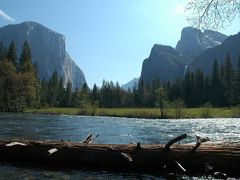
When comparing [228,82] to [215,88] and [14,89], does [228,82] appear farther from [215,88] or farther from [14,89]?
[14,89]

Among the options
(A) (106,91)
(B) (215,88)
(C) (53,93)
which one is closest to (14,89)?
(C) (53,93)

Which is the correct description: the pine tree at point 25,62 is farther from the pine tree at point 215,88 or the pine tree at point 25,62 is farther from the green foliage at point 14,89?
the pine tree at point 215,88

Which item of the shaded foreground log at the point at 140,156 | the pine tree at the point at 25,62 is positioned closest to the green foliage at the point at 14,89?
the pine tree at the point at 25,62

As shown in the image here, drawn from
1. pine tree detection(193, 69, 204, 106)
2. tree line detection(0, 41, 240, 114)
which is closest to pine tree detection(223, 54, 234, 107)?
tree line detection(0, 41, 240, 114)

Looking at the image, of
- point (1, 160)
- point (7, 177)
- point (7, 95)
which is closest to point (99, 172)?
point (7, 177)

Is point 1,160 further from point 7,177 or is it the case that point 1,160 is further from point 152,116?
point 152,116

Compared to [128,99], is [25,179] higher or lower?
lower

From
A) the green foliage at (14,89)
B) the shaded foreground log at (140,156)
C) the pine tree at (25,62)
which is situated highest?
the pine tree at (25,62)

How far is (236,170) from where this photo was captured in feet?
54.2

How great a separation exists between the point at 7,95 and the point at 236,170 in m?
94.0

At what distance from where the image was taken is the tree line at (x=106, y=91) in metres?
104

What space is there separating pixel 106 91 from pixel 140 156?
15956 centimetres

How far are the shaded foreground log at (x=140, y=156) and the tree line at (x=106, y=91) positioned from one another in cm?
8073

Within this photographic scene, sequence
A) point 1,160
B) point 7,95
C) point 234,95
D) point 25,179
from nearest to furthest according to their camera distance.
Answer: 1. point 25,179
2. point 1,160
3. point 7,95
4. point 234,95
